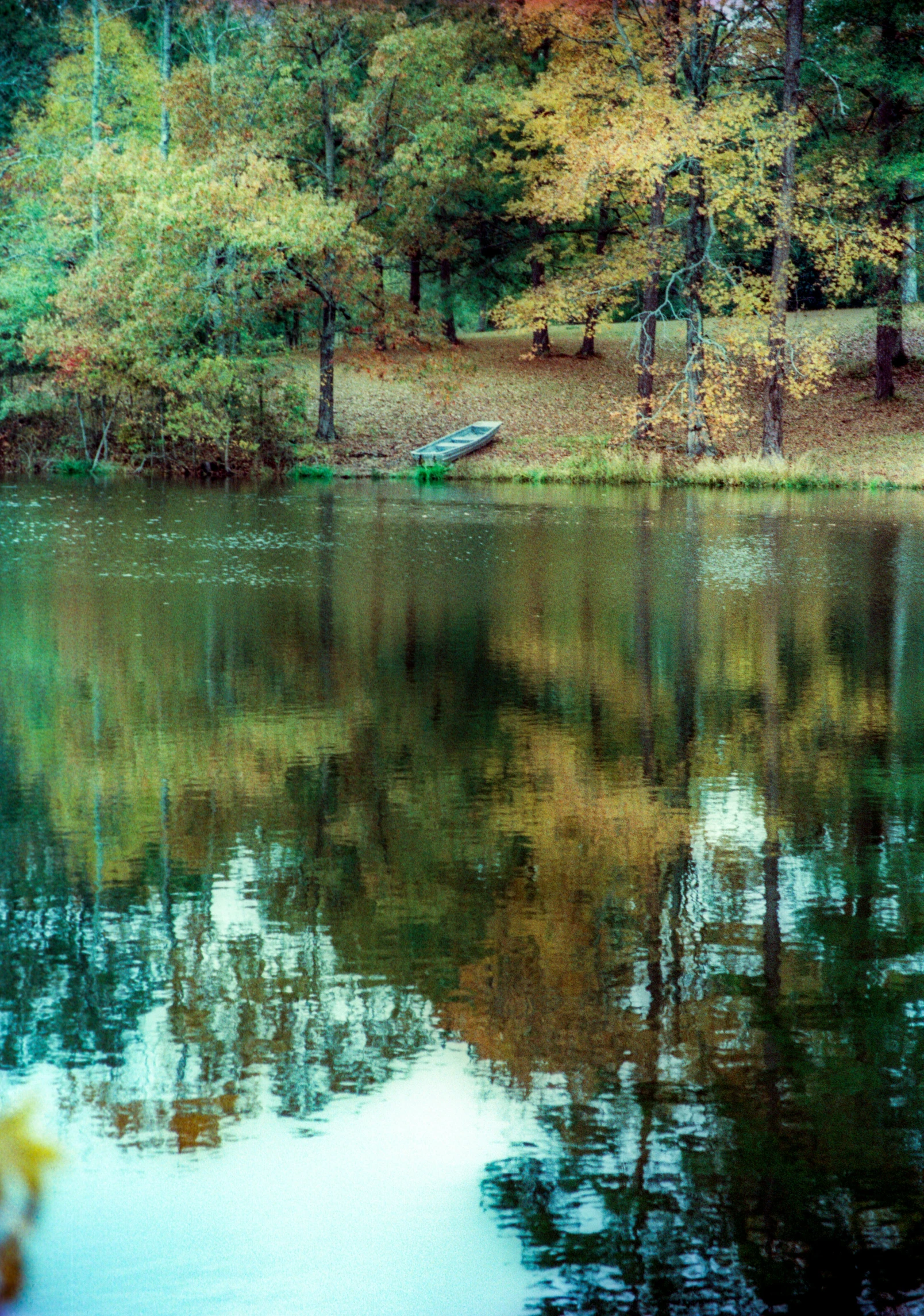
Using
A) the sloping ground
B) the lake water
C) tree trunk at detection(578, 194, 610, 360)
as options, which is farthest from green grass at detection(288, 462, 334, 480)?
the lake water

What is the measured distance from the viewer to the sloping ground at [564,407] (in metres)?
32.0

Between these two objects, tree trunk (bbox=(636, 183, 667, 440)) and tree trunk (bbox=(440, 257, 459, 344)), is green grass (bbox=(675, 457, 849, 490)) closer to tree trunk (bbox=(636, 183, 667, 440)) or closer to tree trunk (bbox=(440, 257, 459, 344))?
tree trunk (bbox=(636, 183, 667, 440))

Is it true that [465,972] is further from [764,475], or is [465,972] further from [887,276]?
[887,276]

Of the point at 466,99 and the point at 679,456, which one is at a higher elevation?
the point at 466,99

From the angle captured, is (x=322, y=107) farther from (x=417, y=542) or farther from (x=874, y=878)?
(x=874, y=878)

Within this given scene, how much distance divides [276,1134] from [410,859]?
218 cm

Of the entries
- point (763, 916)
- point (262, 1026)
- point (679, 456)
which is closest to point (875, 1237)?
point (262, 1026)

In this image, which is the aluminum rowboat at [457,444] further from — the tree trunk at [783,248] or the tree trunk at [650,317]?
the tree trunk at [783,248]

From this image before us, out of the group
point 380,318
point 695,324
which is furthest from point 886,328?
point 380,318

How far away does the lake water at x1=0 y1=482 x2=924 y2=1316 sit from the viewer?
281 centimetres

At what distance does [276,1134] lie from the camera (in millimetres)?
3213

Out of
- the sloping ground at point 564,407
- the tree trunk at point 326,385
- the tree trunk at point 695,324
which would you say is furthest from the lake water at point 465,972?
the tree trunk at point 326,385

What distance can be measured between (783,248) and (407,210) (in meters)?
9.37

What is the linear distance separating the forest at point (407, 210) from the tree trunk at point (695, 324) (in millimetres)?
91
